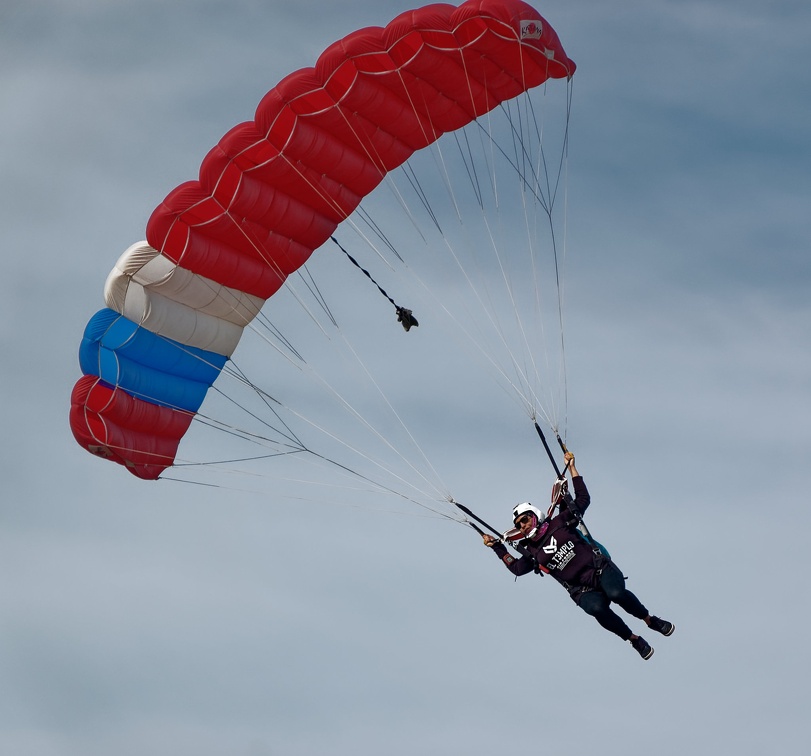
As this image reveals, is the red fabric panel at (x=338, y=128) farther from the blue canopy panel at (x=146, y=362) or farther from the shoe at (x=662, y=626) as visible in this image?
the shoe at (x=662, y=626)

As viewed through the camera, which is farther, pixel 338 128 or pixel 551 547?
pixel 338 128

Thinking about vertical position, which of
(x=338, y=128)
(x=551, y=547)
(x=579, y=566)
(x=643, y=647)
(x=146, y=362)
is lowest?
(x=643, y=647)

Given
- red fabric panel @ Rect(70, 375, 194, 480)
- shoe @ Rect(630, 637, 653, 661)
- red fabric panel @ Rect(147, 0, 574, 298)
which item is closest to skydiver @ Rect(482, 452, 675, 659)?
shoe @ Rect(630, 637, 653, 661)

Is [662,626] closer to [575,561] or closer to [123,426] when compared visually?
[575,561]

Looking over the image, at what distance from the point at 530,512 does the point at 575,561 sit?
789 mm

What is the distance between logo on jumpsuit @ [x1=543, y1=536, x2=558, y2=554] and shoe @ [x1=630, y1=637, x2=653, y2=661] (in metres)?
1.33

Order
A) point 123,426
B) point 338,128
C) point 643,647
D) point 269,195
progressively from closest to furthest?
point 643,647, point 338,128, point 269,195, point 123,426

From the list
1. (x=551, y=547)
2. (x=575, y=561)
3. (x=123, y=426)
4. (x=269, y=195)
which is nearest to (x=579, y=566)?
(x=575, y=561)

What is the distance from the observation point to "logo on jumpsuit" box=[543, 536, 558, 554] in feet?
56.4

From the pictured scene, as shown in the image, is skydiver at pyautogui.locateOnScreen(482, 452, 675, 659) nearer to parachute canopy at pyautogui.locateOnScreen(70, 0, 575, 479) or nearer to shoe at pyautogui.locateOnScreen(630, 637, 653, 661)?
shoe at pyautogui.locateOnScreen(630, 637, 653, 661)

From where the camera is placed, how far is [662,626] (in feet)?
55.3

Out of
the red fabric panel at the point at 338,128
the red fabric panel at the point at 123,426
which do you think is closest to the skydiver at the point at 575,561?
the red fabric panel at the point at 338,128

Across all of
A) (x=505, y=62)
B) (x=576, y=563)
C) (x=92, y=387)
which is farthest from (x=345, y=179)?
(x=576, y=563)

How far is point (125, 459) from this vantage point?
19.8 meters
